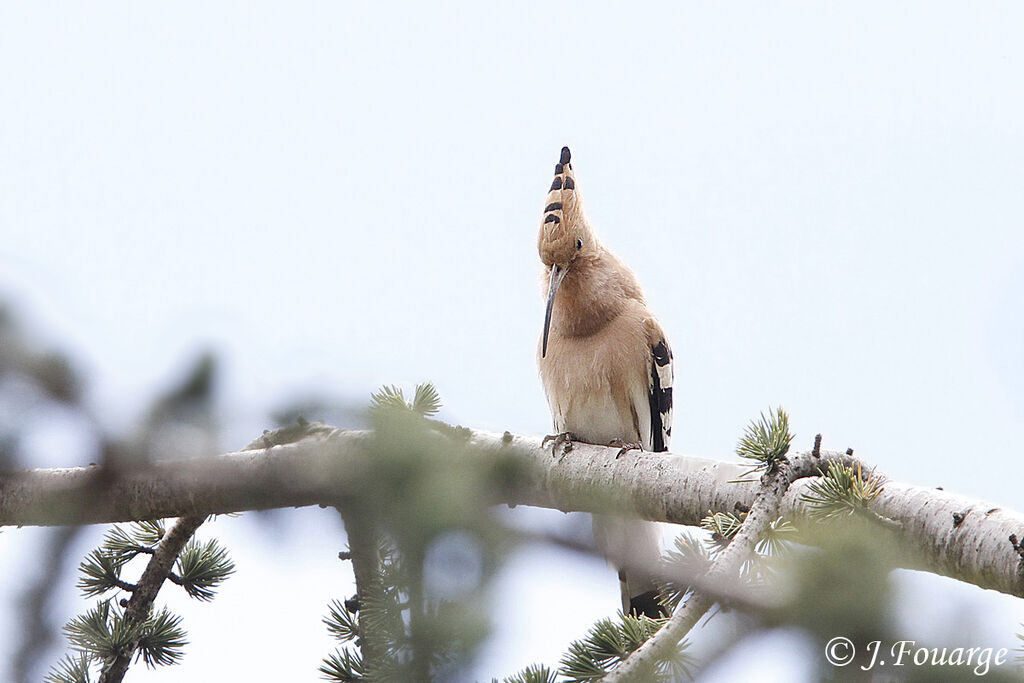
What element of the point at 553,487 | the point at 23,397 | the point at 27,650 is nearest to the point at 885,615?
the point at 23,397

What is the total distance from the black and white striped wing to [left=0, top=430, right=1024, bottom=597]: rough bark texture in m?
0.87

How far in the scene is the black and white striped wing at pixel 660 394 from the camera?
3.29 meters

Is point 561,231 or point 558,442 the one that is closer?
point 558,442

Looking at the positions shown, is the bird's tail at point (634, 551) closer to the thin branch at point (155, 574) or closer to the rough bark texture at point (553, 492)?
the rough bark texture at point (553, 492)

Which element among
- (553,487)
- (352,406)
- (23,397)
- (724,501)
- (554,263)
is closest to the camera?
(23,397)

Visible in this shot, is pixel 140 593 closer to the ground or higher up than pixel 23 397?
closer to the ground

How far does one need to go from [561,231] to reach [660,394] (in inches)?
27.3

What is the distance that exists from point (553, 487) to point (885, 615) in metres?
1.50

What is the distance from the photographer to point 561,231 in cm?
315

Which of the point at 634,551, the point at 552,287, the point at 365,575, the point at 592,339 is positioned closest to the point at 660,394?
the point at 592,339

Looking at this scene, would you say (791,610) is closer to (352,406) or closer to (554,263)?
(352,406)

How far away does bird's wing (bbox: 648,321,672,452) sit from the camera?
10.8ft

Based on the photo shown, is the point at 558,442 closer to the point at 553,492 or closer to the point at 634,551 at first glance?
the point at 553,492

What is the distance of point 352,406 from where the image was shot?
1.63m
